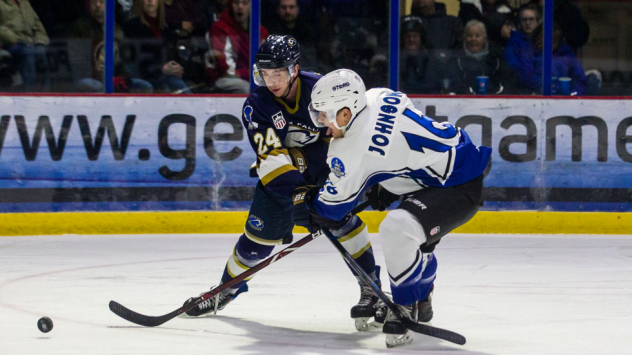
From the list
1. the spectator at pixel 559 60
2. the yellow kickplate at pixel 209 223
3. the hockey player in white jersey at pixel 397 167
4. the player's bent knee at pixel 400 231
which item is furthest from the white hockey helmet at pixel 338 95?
the spectator at pixel 559 60

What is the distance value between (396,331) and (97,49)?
153 inches

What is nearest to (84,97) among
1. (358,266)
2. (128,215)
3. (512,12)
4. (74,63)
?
(74,63)

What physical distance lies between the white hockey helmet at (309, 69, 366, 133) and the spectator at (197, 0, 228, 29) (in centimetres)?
337

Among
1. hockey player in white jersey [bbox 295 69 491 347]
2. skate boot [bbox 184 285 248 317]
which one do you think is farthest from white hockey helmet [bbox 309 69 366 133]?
skate boot [bbox 184 285 248 317]

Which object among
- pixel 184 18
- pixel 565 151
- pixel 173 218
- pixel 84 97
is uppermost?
pixel 184 18

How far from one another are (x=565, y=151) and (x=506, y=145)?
0.41 m

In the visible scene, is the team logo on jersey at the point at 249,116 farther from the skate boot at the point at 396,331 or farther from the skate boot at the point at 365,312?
the skate boot at the point at 396,331

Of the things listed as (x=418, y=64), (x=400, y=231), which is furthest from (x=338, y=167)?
(x=418, y=64)

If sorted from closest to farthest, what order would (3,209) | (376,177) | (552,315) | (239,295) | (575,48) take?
(376,177)
(552,315)
(239,295)
(3,209)
(575,48)

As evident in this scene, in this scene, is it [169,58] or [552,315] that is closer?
[552,315]

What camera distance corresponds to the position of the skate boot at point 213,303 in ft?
11.5

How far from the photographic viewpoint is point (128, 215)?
234 inches

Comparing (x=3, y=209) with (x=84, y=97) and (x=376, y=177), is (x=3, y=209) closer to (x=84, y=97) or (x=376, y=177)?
(x=84, y=97)

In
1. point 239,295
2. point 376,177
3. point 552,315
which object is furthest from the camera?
point 239,295
